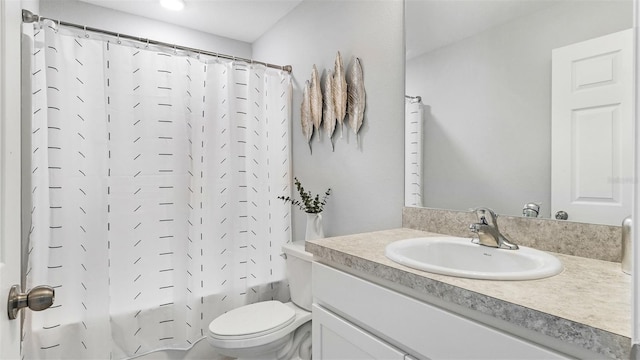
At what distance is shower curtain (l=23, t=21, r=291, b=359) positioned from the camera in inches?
62.6

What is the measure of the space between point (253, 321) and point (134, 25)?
2.33 m

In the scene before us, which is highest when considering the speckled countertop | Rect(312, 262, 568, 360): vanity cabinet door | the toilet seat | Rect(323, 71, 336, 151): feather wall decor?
Rect(323, 71, 336, 151): feather wall decor

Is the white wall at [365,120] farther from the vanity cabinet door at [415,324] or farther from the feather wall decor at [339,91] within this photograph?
the vanity cabinet door at [415,324]

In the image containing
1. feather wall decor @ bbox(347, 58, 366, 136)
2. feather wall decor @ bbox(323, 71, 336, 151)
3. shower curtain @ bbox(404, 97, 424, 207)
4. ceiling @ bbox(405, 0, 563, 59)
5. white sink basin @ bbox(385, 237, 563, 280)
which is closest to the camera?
white sink basin @ bbox(385, 237, 563, 280)

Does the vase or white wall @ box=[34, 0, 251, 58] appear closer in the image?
the vase

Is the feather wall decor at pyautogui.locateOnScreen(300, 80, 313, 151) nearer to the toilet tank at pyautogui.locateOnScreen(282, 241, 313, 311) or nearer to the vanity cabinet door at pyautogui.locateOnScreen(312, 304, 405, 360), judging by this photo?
the toilet tank at pyautogui.locateOnScreen(282, 241, 313, 311)

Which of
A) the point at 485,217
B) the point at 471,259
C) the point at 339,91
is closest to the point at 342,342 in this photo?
the point at 471,259

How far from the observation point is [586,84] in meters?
0.98

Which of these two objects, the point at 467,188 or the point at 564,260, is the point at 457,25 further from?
the point at 564,260

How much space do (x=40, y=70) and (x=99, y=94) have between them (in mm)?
249

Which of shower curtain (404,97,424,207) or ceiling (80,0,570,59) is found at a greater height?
ceiling (80,0,570,59)

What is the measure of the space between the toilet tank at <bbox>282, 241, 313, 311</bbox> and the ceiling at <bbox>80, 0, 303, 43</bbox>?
1747 millimetres

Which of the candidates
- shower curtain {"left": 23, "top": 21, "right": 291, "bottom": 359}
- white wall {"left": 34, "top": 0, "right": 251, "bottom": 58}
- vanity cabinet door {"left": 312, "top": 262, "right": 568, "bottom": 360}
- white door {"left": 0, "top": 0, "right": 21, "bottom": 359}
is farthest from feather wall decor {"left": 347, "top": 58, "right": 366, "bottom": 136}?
white wall {"left": 34, "top": 0, "right": 251, "bottom": 58}

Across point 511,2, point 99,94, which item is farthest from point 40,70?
point 511,2
